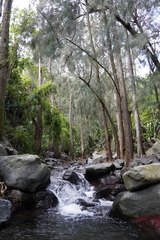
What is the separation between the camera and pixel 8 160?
5809 millimetres

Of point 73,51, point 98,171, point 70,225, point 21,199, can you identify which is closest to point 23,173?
point 21,199

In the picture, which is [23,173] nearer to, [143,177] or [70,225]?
[70,225]

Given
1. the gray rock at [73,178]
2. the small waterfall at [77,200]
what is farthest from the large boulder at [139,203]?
the gray rock at [73,178]

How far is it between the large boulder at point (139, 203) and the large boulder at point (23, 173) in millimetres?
2223

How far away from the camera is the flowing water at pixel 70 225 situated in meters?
3.95

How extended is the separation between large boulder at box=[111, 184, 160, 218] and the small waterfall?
0.74 metres

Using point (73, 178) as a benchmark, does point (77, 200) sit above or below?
below

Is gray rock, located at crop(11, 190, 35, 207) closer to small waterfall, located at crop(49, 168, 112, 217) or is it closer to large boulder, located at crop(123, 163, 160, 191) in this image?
small waterfall, located at crop(49, 168, 112, 217)

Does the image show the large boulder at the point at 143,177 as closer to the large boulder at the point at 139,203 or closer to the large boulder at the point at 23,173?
the large boulder at the point at 139,203

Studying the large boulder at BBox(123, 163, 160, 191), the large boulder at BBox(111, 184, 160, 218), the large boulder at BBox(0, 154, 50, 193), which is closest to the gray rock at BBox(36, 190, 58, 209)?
the large boulder at BBox(0, 154, 50, 193)

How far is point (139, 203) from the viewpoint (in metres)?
4.64

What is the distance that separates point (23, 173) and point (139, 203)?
3.11 metres

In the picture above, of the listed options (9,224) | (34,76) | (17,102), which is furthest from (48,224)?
(34,76)

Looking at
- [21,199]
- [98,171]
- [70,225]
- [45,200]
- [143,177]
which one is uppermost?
[143,177]
